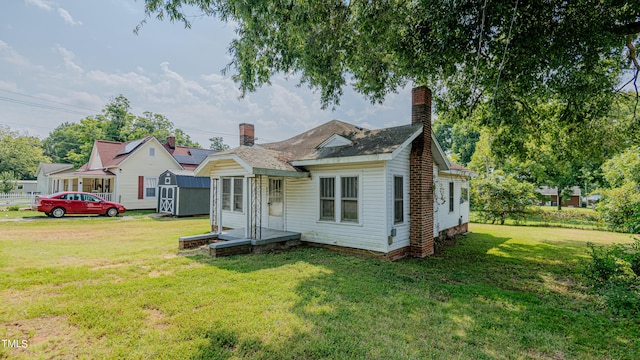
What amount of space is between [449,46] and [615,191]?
15.9m

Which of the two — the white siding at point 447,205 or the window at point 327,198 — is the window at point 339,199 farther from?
the white siding at point 447,205

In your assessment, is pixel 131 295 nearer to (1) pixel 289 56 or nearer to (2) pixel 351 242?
(2) pixel 351 242

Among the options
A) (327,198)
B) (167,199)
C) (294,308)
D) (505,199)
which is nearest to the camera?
(294,308)

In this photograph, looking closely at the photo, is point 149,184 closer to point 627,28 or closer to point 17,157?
point 627,28

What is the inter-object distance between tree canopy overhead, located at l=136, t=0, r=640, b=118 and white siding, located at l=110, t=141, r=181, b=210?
17.2 meters

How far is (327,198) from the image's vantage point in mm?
8625

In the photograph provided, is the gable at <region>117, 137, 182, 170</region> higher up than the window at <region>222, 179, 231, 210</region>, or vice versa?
the gable at <region>117, 137, 182, 170</region>

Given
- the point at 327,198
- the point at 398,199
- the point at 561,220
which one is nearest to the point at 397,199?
the point at 398,199

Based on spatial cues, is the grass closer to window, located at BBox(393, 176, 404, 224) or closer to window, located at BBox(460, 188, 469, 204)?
window, located at BBox(460, 188, 469, 204)

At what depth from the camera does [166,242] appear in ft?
30.9

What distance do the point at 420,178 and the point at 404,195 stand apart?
2.29 ft

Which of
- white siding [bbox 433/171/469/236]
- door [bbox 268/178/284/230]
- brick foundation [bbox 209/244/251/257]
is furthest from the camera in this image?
white siding [bbox 433/171/469/236]

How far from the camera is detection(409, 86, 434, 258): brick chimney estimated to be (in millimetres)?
8422

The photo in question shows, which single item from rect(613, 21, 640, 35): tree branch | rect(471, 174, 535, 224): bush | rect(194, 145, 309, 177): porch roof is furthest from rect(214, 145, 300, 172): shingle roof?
rect(471, 174, 535, 224): bush
